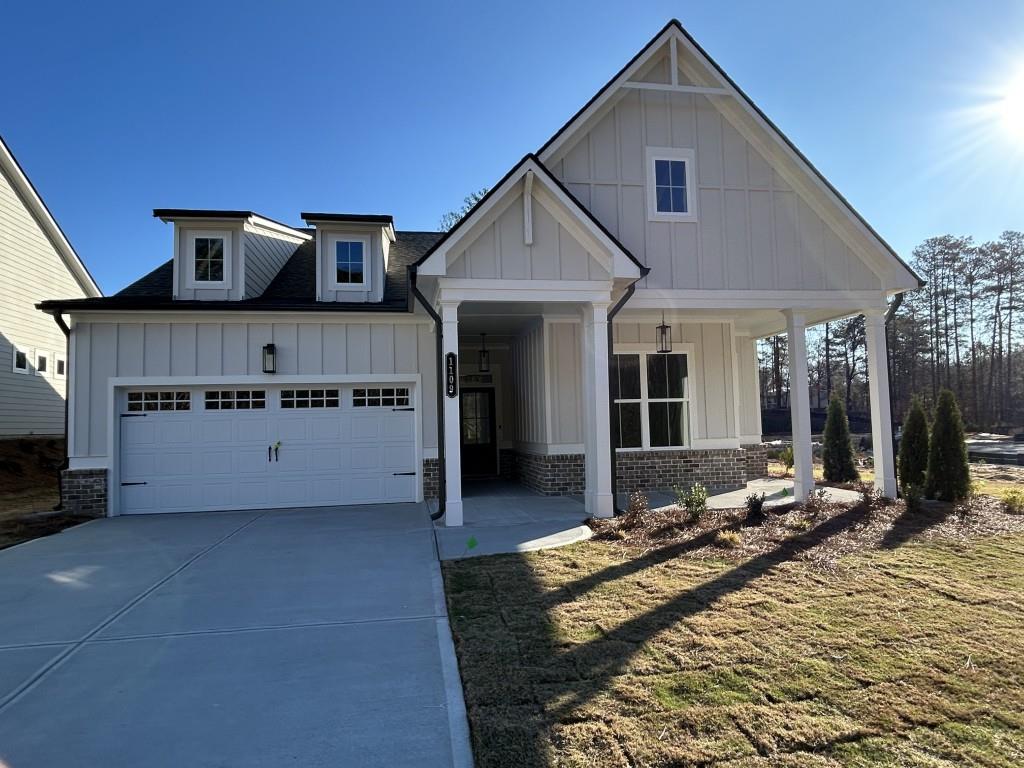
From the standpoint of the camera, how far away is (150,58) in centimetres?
1038

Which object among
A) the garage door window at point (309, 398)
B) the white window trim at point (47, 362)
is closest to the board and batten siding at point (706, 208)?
the garage door window at point (309, 398)

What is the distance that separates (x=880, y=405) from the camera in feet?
30.7

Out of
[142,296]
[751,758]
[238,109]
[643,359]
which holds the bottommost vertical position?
[751,758]

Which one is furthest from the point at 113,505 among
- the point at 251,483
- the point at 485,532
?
the point at 485,532

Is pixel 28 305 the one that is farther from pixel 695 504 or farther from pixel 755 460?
pixel 755 460

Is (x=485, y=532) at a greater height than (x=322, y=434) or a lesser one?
lesser

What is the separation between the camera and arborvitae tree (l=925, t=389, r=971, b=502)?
8914mm

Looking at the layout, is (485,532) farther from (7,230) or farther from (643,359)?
(7,230)

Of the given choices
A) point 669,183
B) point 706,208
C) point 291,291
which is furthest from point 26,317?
point 706,208

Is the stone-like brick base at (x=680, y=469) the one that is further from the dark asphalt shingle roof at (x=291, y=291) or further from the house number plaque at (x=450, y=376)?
the dark asphalt shingle roof at (x=291, y=291)

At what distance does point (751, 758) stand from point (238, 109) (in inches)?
525

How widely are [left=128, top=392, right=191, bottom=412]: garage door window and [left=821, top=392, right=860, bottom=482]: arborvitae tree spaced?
488 inches

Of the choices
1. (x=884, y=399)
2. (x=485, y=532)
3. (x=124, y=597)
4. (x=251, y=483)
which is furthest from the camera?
(x=251, y=483)

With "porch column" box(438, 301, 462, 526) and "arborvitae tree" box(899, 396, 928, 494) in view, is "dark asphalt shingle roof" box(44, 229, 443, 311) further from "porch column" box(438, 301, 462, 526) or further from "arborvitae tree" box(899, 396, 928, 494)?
"arborvitae tree" box(899, 396, 928, 494)
